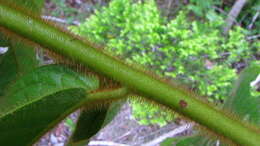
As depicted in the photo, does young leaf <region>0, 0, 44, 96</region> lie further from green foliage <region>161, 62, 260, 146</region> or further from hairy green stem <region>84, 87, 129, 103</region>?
green foliage <region>161, 62, 260, 146</region>

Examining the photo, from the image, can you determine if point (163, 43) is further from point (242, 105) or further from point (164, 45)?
point (242, 105)

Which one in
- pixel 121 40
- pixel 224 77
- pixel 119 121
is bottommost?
pixel 119 121

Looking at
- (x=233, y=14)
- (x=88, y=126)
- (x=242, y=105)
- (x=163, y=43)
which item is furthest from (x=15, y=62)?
(x=233, y=14)

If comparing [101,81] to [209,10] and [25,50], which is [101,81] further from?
[209,10]

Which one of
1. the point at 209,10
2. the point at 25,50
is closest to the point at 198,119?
the point at 25,50

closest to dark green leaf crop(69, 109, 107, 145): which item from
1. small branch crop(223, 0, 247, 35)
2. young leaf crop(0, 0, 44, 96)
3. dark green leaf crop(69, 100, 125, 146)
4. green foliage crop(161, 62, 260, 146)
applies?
dark green leaf crop(69, 100, 125, 146)

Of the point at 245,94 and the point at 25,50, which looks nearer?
the point at 25,50
